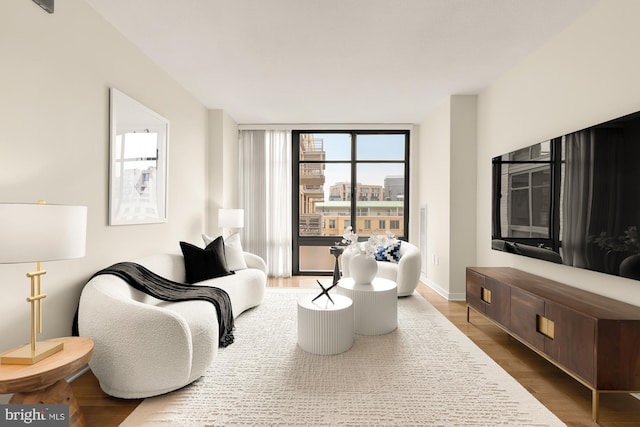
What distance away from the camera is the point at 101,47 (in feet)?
8.62

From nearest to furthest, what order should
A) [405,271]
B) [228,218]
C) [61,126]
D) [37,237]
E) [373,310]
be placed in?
[37,237]
[61,126]
[373,310]
[405,271]
[228,218]

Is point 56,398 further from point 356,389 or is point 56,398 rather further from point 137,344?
point 356,389

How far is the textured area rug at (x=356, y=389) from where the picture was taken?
188 cm

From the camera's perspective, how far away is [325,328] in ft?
8.73

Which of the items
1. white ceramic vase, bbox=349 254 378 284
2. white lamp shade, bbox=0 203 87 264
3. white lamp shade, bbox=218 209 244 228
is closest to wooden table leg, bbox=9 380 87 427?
white lamp shade, bbox=0 203 87 264

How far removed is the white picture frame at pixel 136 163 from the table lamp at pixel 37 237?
1172mm

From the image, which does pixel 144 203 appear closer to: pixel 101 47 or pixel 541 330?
pixel 101 47

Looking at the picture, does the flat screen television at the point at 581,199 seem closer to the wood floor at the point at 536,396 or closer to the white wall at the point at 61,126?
the wood floor at the point at 536,396

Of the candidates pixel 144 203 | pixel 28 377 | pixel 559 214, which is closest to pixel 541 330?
pixel 559 214

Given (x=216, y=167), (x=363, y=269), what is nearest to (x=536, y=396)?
(x=363, y=269)

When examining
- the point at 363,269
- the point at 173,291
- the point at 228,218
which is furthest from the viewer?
the point at 228,218

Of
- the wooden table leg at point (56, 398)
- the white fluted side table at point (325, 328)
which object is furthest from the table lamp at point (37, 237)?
the white fluted side table at point (325, 328)

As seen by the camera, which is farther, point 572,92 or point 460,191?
point 460,191

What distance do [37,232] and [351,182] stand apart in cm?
472
